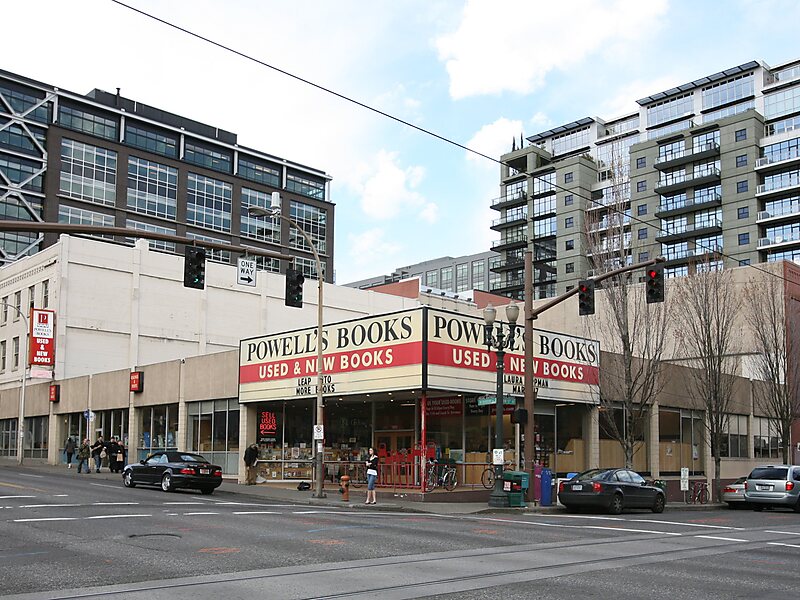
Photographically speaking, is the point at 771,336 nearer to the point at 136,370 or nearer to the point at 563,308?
the point at 563,308

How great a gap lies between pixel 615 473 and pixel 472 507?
14.4 ft

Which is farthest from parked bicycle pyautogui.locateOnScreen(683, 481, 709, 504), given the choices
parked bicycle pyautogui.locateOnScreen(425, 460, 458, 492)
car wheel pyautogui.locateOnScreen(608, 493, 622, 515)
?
parked bicycle pyautogui.locateOnScreen(425, 460, 458, 492)

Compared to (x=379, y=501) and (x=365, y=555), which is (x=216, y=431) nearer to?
(x=379, y=501)

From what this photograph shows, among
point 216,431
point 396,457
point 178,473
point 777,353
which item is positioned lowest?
point 178,473

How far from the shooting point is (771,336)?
40.5 m

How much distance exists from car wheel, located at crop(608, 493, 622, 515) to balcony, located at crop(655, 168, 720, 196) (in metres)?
84.1

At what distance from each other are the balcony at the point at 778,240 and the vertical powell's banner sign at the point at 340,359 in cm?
7661

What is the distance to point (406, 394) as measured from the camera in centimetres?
3059

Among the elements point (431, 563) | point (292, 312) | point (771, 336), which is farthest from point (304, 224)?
point (431, 563)

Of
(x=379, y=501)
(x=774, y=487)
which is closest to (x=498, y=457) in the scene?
(x=379, y=501)

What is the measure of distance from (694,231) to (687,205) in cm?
358

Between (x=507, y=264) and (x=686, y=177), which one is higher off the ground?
(x=686, y=177)

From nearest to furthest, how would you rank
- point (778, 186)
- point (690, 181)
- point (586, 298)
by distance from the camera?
point (586, 298) → point (778, 186) → point (690, 181)

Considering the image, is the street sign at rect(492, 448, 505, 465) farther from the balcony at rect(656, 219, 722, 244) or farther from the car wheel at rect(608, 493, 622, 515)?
the balcony at rect(656, 219, 722, 244)
